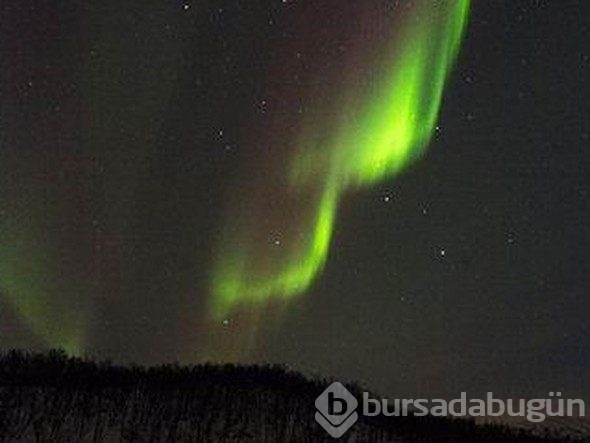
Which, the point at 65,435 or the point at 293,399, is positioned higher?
the point at 293,399

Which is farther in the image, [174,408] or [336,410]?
[336,410]

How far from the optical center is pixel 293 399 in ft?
35.2

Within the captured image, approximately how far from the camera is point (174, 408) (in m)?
10.4

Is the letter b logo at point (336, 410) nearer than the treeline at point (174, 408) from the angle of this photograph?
No

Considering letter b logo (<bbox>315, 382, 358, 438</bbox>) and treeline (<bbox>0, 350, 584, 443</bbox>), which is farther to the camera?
letter b logo (<bbox>315, 382, 358, 438</bbox>)

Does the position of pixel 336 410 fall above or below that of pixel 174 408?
above

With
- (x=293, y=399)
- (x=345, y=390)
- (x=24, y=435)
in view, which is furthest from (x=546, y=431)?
(x=24, y=435)

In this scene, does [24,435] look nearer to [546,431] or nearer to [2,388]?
[2,388]

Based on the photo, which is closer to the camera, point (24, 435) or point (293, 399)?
point (24, 435)

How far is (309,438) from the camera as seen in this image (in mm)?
10516

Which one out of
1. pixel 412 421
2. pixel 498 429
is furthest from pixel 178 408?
pixel 498 429

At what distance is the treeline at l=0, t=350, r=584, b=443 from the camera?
10141mm

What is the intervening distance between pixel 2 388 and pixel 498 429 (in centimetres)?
660

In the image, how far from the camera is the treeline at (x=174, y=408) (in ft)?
33.3
